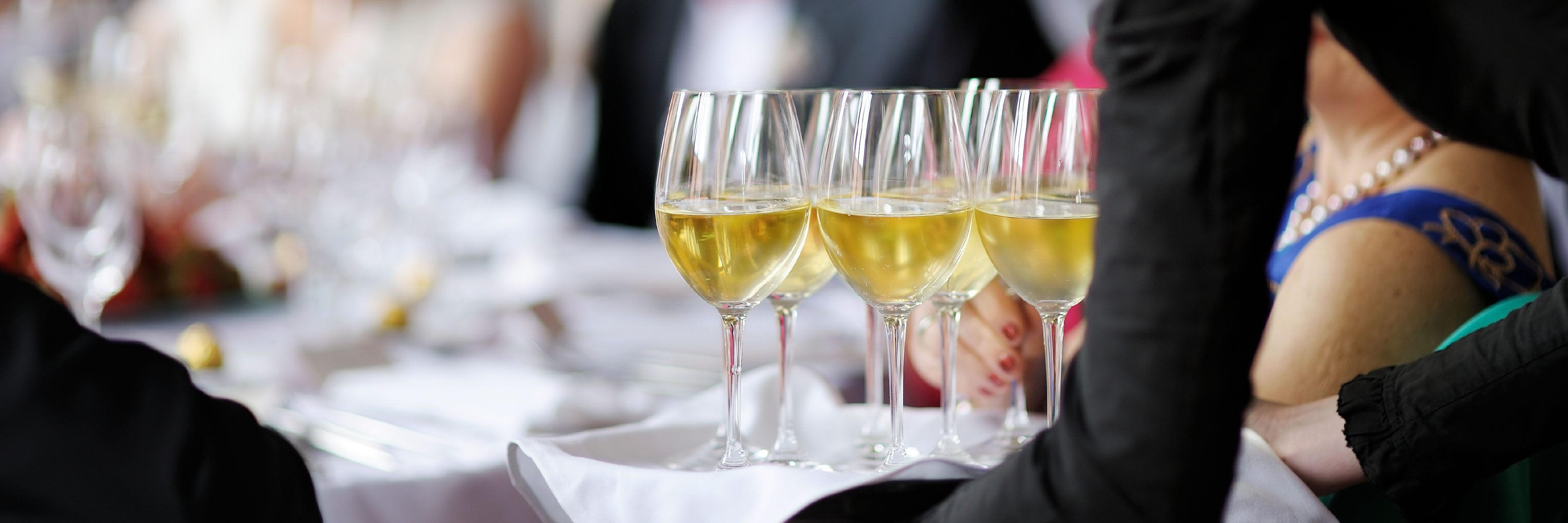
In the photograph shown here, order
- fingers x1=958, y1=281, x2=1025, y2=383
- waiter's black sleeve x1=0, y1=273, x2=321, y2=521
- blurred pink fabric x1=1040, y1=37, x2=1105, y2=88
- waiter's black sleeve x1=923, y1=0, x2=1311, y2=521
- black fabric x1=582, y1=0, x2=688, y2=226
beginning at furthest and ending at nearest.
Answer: black fabric x1=582, y1=0, x2=688, y2=226 → blurred pink fabric x1=1040, y1=37, x2=1105, y2=88 → fingers x1=958, y1=281, x2=1025, y2=383 → waiter's black sleeve x1=0, y1=273, x2=321, y2=521 → waiter's black sleeve x1=923, y1=0, x2=1311, y2=521

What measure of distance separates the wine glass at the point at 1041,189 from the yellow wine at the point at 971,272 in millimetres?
51

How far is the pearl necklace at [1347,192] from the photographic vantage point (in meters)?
1.13

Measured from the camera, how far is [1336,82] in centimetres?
116

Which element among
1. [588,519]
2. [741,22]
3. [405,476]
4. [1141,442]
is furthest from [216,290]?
[741,22]

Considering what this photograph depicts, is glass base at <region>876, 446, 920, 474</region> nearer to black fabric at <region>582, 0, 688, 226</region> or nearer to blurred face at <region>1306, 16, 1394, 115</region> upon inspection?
blurred face at <region>1306, 16, 1394, 115</region>

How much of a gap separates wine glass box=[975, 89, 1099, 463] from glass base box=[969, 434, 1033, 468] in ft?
0.24

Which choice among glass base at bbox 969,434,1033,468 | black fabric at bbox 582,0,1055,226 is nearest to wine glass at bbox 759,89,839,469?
glass base at bbox 969,434,1033,468

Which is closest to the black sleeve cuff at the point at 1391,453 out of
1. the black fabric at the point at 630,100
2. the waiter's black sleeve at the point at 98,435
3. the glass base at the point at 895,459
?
the glass base at the point at 895,459

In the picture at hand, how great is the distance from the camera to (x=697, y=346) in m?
1.43

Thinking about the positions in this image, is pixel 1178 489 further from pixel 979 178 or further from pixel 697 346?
pixel 697 346

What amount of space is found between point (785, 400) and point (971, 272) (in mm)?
157

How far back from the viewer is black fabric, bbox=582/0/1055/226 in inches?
153

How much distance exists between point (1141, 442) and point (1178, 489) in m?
0.03

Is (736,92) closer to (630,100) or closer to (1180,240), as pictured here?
(1180,240)
